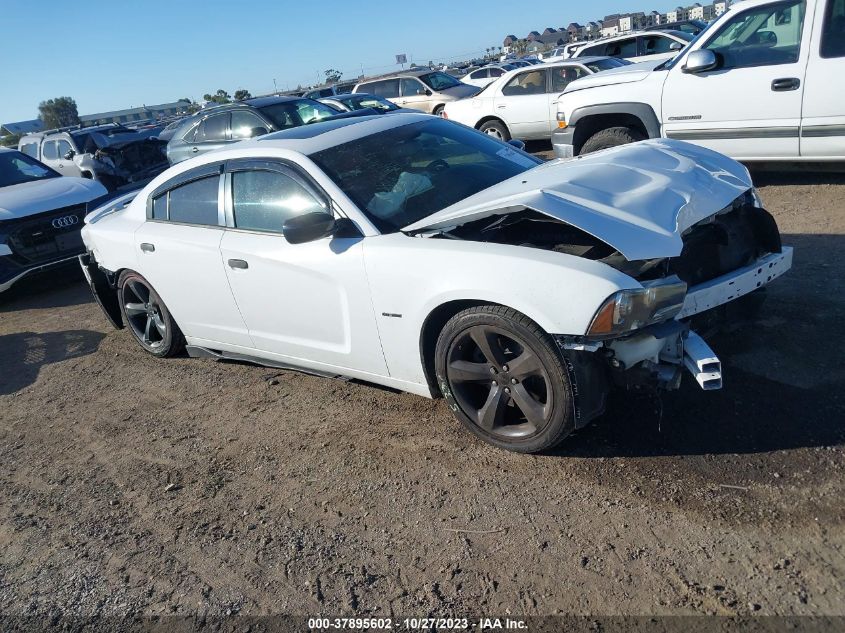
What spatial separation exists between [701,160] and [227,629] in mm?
3505

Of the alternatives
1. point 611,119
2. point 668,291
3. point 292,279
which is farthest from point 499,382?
point 611,119

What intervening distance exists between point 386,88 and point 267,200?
1495cm

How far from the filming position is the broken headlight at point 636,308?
2928 millimetres

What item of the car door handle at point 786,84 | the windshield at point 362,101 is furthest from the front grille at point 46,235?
the windshield at point 362,101

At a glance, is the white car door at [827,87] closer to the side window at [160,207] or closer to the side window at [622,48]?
the side window at [160,207]

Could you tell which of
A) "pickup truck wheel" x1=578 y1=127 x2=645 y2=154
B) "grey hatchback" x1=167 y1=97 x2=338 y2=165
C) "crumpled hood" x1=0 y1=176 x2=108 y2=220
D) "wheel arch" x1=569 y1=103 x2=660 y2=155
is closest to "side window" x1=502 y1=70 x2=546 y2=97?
"grey hatchback" x1=167 y1=97 x2=338 y2=165

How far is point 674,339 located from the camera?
3.07 metres

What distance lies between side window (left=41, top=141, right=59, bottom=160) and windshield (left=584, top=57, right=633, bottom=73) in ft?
36.2

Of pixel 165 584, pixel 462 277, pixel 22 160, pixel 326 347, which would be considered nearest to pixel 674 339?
pixel 462 277

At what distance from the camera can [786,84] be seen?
6.58 meters

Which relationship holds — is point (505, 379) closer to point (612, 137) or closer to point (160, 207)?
point (160, 207)

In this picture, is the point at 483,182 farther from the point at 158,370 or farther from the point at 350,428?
the point at 158,370

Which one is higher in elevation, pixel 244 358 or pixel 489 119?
pixel 244 358

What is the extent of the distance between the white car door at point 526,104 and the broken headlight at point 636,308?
9.77 metres
